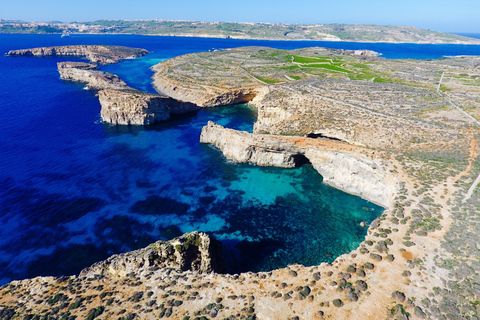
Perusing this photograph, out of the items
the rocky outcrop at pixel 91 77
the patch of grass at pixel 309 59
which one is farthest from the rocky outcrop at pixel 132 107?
the patch of grass at pixel 309 59

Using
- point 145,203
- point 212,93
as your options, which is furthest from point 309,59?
point 145,203

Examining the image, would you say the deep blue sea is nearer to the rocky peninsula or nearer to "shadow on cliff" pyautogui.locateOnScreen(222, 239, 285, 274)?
"shadow on cliff" pyautogui.locateOnScreen(222, 239, 285, 274)

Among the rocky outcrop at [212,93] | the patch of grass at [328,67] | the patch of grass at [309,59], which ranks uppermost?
the patch of grass at [309,59]

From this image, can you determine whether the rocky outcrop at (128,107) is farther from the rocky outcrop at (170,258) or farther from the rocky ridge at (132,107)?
the rocky outcrop at (170,258)

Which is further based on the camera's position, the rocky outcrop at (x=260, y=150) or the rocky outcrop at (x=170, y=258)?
the rocky outcrop at (x=260, y=150)

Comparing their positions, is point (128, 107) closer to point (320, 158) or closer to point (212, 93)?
point (212, 93)

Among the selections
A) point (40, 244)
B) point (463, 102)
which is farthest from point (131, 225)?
point (463, 102)

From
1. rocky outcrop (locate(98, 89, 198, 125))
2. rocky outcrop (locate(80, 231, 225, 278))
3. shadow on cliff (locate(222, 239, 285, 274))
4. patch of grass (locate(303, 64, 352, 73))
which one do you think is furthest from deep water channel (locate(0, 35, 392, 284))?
patch of grass (locate(303, 64, 352, 73))
